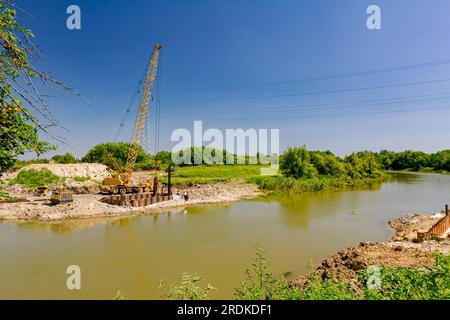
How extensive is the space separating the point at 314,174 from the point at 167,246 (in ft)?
121

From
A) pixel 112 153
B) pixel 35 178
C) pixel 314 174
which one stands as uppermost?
pixel 112 153

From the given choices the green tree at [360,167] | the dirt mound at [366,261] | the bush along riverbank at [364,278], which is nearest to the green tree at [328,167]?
the green tree at [360,167]

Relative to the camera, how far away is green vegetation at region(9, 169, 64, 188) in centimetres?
3359

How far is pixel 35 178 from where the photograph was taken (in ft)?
115

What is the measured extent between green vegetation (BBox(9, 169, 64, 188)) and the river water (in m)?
18.7

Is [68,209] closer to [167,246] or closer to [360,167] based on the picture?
[167,246]

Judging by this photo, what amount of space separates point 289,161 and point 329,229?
3045 centimetres

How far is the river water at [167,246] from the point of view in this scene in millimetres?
9023

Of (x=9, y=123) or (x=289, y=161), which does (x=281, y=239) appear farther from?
(x=289, y=161)

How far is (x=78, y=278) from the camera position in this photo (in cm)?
933

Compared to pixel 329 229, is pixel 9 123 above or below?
above

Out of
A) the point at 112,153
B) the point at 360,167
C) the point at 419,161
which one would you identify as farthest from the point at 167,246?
the point at 419,161
